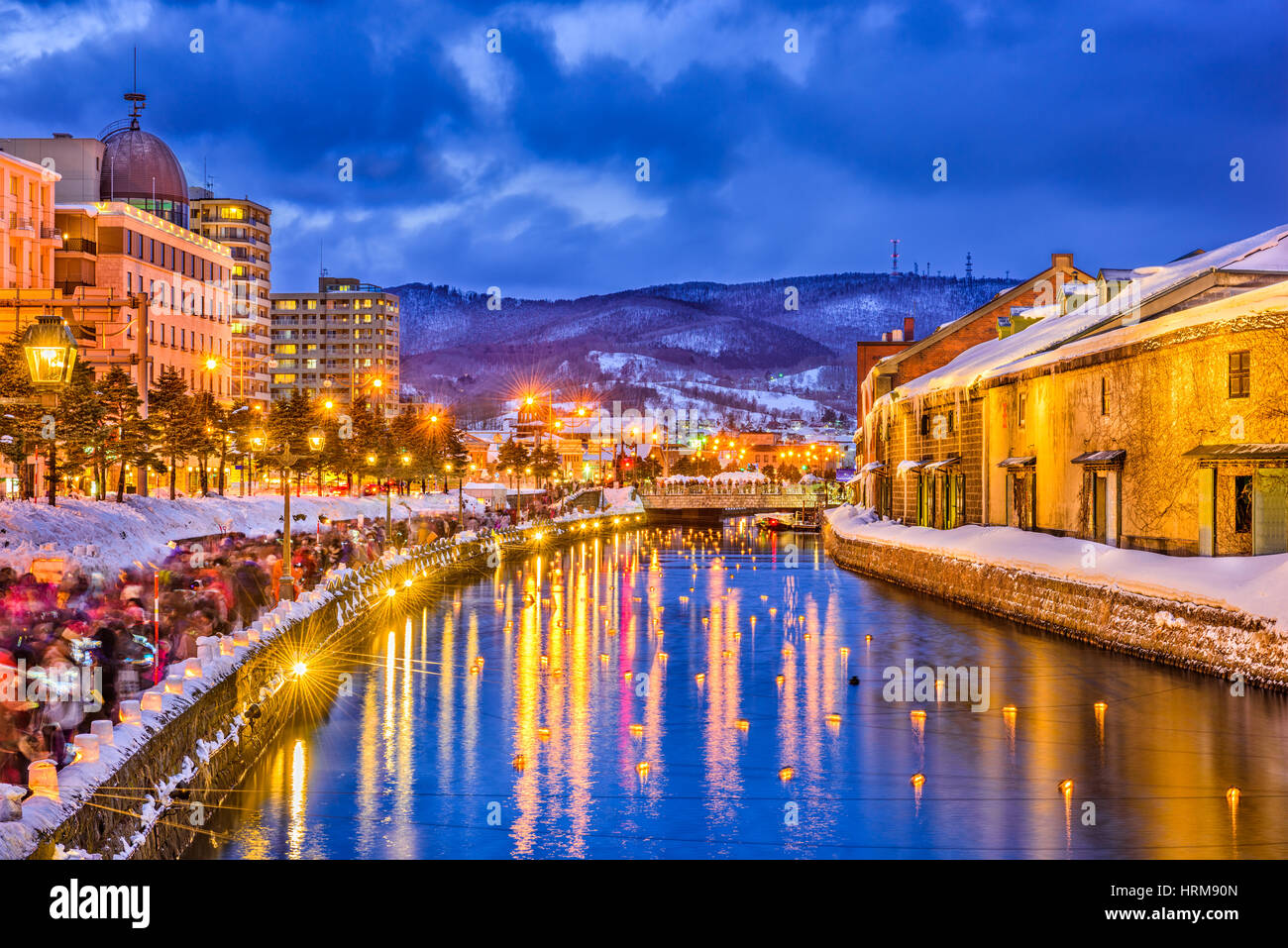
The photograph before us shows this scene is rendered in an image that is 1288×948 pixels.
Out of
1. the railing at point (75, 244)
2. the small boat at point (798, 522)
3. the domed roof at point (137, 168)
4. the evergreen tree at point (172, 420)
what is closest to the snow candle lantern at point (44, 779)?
the evergreen tree at point (172, 420)

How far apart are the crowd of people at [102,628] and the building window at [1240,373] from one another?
860 inches

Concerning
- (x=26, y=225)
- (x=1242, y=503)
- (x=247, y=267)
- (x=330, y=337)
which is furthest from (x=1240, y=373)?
(x=330, y=337)

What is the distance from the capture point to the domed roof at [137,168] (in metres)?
104

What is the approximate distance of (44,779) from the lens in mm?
11805

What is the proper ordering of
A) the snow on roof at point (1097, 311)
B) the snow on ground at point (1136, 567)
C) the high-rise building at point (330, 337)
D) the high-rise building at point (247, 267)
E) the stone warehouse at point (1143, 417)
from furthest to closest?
the high-rise building at point (330, 337), the high-rise building at point (247, 267), the snow on roof at point (1097, 311), the stone warehouse at point (1143, 417), the snow on ground at point (1136, 567)

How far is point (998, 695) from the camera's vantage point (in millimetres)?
26406

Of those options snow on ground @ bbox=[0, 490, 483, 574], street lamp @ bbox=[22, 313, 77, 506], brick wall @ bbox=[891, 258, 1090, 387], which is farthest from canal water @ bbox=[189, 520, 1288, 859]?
brick wall @ bbox=[891, 258, 1090, 387]

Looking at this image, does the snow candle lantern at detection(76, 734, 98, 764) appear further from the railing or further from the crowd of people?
the railing

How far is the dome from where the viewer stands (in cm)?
10406

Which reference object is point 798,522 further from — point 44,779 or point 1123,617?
point 44,779

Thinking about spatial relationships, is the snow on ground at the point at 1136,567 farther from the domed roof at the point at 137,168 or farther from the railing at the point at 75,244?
the domed roof at the point at 137,168

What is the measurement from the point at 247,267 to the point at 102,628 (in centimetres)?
12883

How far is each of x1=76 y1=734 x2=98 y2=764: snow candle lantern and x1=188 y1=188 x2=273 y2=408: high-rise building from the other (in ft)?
377
